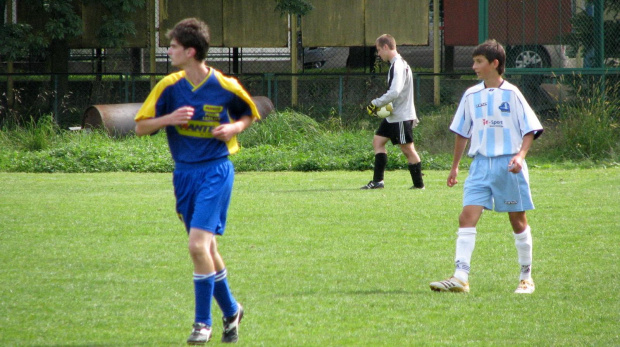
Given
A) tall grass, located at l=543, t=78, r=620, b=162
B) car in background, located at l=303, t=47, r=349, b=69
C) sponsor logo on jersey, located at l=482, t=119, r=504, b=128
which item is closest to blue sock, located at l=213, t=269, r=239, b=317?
sponsor logo on jersey, located at l=482, t=119, r=504, b=128

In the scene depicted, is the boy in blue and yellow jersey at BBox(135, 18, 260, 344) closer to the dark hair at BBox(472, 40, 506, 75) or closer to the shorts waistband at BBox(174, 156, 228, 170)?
the shorts waistband at BBox(174, 156, 228, 170)

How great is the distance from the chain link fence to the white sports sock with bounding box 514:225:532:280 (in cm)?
926

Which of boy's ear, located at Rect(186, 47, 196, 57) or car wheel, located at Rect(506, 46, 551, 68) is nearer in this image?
boy's ear, located at Rect(186, 47, 196, 57)

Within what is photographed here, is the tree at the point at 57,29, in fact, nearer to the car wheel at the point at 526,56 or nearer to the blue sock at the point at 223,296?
the car wheel at the point at 526,56

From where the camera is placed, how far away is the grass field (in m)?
4.87

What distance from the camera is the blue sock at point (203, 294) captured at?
4.52 meters

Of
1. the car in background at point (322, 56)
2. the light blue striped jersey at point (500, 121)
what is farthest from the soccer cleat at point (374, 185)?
the car in background at point (322, 56)

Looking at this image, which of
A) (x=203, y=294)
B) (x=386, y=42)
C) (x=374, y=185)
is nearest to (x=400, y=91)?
(x=386, y=42)

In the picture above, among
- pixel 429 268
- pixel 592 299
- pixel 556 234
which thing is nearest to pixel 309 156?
pixel 556 234

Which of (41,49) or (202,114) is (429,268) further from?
(41,49)

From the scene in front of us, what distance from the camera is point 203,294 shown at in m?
4.52

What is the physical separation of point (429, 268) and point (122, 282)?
7.61 ft

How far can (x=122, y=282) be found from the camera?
6.04 m

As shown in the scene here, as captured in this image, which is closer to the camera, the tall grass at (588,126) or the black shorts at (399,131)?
the black shorts at (399,131)
